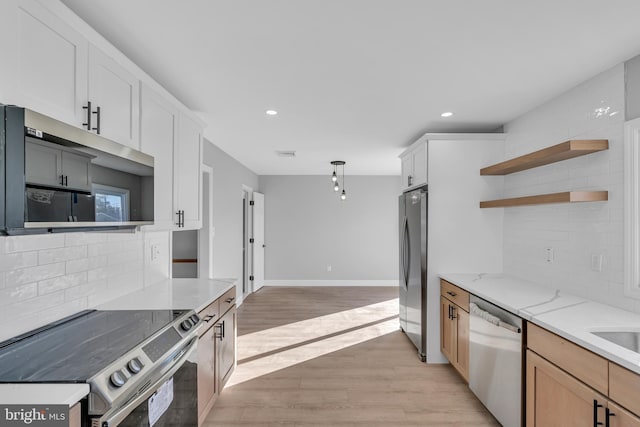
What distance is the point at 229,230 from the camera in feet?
15.4

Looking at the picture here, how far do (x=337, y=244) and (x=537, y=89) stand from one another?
15.9ft

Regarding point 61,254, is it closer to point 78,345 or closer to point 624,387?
point 78,345

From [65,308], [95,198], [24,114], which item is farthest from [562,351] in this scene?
[65,308]

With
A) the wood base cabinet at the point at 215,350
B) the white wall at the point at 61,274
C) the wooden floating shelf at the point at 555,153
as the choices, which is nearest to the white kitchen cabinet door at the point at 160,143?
the white wall at the point at 61,274

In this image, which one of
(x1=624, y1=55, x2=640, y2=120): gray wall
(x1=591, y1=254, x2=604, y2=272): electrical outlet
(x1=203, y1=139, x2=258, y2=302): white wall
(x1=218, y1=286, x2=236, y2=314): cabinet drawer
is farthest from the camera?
(x1=203, y1=139, x2=258, y2=302): white wall

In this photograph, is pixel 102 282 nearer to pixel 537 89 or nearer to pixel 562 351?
pixel 562 351

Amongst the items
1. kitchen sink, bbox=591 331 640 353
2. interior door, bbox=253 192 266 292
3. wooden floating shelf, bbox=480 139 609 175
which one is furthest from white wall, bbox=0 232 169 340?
interior door, bbox=253 192 266 292

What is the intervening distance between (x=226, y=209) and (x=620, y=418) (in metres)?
4.28

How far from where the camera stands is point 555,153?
7.04 ft

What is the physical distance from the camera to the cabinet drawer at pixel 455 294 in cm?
263

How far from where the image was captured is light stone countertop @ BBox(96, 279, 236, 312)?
1.94 m

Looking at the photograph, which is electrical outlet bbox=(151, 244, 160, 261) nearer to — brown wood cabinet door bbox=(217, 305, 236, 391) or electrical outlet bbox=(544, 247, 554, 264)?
brown wood cabinet door bbox=(217, 305, 236, 391)

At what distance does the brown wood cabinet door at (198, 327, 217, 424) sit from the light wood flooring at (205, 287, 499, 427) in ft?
0.76

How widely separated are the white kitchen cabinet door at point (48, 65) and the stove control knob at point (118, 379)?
3.48 feet
